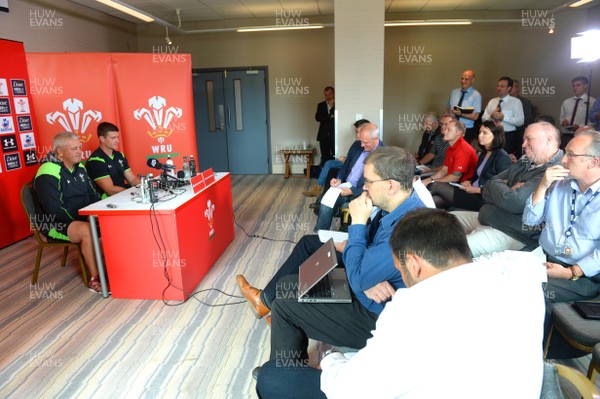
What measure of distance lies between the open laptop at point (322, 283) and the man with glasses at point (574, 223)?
1078 millimetres

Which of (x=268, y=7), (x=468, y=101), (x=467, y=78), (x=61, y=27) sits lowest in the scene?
(x=468, y=101)

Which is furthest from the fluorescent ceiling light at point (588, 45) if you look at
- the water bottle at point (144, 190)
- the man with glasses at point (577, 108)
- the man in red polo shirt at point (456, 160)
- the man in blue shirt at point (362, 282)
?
the water bottle at point (144, 190)

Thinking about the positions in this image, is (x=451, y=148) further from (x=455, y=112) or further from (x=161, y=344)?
(x=161, y=344)

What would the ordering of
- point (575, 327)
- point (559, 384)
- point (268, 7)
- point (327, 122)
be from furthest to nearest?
point (327, 122)
point (268, 7)
point (575, 327)
point (559, 384)

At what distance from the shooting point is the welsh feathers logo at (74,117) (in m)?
4.63

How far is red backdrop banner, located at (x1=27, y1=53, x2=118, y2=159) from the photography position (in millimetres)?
4555

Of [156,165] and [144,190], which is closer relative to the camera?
[144,190]

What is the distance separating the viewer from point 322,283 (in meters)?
2.02

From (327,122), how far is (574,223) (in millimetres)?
5469

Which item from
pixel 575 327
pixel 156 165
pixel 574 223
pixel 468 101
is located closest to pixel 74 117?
pixel 156 165

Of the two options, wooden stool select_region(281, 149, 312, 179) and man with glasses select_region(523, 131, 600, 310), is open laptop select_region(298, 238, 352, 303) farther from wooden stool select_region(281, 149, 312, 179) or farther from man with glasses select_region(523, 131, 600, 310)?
wooden stool select_region(281, 149, 312, 179)

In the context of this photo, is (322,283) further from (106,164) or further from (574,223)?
(106,164)

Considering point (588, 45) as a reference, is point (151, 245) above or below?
below

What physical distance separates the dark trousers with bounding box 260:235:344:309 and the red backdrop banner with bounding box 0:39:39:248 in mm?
3603
